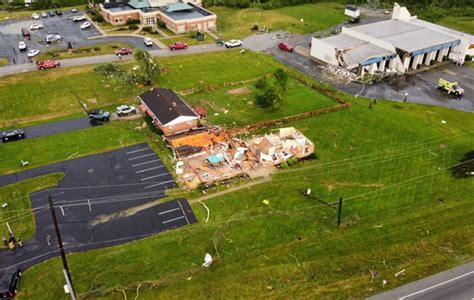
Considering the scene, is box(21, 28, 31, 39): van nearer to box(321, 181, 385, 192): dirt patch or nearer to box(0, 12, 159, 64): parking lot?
box(0, 12, 159, 64): parking lot

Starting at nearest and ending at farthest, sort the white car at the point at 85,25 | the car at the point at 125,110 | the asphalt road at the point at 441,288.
→ the asphalt road at the point at 441,288 < the car at the point at 125,110 < the white car at the point at 85,25

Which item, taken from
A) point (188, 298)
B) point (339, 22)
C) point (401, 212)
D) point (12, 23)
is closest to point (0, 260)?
point (188, 298)

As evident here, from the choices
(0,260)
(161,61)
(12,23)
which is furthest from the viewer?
(12,23)

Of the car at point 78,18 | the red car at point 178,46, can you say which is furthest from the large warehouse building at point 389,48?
the car at point 78,18

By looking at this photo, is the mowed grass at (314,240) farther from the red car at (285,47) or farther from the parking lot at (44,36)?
the parking lot at (44,36)

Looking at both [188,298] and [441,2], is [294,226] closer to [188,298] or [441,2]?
[188,298]

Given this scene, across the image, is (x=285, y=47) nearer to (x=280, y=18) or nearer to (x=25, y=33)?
(x=280, y=18)

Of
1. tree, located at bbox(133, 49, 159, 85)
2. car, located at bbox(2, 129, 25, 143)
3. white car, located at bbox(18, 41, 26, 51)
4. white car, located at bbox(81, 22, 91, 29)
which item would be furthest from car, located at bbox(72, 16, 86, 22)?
car, located at bbox(2, 129, 25, 143)
